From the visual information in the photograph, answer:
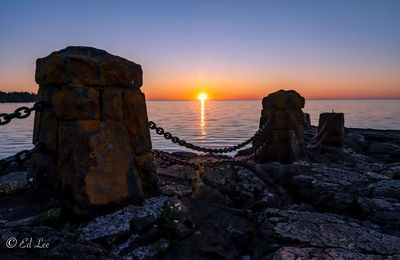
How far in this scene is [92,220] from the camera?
2.41 meters

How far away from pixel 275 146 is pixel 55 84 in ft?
14.6

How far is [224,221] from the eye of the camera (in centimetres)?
294

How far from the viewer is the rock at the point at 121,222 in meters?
2.26

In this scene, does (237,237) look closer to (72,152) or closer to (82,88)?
(72,152)

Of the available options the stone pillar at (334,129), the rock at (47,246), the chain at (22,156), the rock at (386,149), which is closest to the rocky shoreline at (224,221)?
the rock at (47,246)

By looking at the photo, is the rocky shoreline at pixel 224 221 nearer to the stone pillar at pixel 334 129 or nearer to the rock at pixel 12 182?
the rock at pixel 12 182

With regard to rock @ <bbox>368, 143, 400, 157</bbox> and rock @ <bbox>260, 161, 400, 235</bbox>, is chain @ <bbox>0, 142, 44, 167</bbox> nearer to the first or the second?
rock @ <bbox>260, 161, 400, 235</bbox>

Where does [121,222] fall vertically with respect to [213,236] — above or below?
above

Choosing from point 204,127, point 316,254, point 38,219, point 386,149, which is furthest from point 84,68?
point 204,127

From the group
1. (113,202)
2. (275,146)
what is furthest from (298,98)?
(113,202)

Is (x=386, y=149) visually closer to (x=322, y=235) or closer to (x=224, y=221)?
(x=322, y=235)

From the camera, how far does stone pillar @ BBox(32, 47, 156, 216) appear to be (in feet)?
8.11

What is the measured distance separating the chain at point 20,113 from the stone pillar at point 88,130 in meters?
0.07

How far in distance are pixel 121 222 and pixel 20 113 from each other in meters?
1.45
